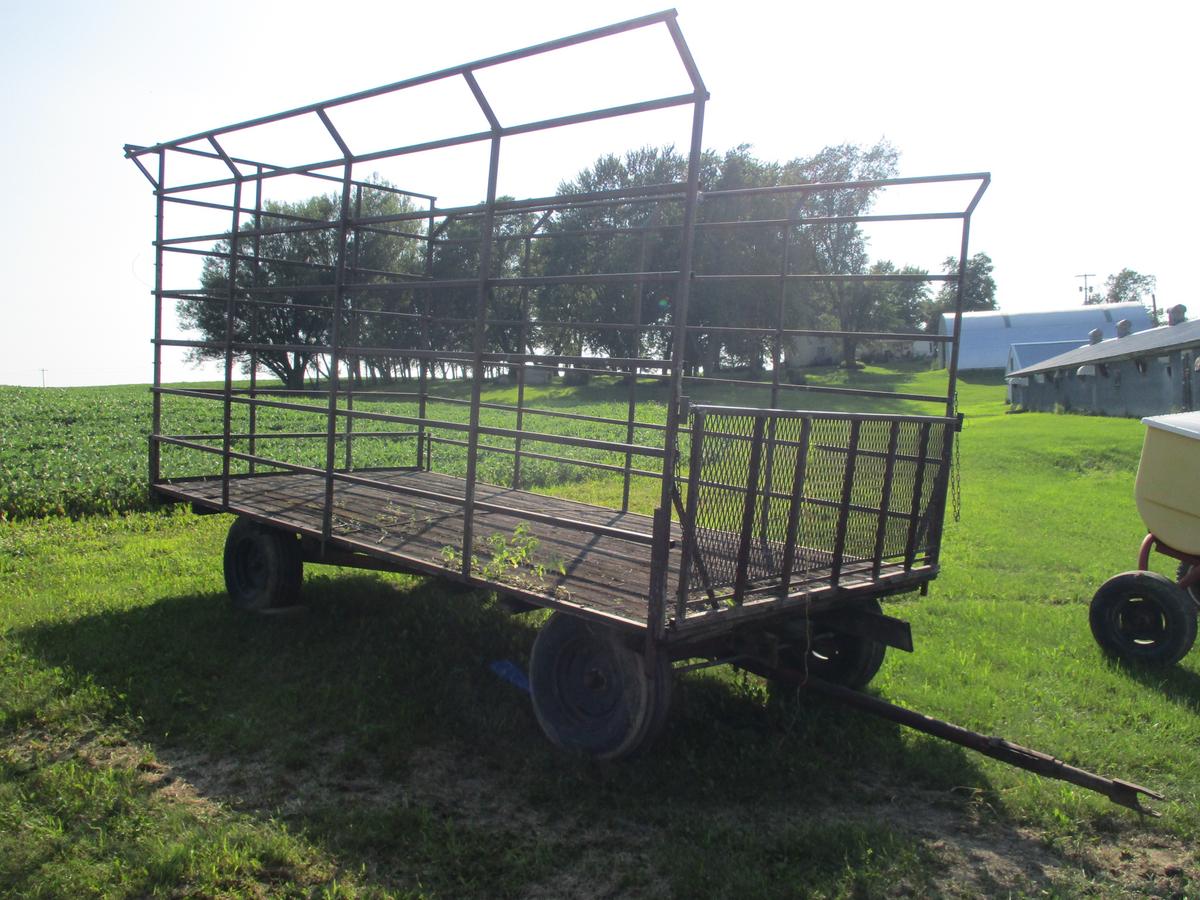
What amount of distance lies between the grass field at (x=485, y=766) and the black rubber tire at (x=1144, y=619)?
17 centimetres

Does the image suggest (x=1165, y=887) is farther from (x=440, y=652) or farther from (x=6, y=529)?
(x=6, y=529)

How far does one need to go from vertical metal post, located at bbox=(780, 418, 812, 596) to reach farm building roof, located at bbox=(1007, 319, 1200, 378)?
20949mm

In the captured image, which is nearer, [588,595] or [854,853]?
[854,853]

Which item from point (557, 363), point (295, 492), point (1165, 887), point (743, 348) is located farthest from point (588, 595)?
point (743, 348)

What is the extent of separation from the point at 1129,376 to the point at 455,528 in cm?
2499

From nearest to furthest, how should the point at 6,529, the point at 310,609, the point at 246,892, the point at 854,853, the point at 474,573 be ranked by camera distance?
the point at 246,892 < the point at 854,853 < the point at 474,573 < the point at 310,609 < the point at 6,529

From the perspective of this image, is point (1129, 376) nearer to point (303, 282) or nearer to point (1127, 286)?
point (303, 282)

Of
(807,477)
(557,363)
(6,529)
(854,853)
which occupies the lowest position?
(6,529)

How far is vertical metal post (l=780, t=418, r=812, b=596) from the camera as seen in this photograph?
4.34m

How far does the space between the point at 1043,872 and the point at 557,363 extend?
10.7 ft

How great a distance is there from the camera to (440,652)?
592 cm

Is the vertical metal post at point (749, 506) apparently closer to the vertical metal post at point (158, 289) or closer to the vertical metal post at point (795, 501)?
the vertical metal post at point (795, 501)

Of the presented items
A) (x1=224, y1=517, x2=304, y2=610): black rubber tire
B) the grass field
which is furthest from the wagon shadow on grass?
(x1=224, y1=517, x2=304, y2=610): black rubber tire

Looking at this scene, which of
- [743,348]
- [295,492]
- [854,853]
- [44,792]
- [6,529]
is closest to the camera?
[854,853]
